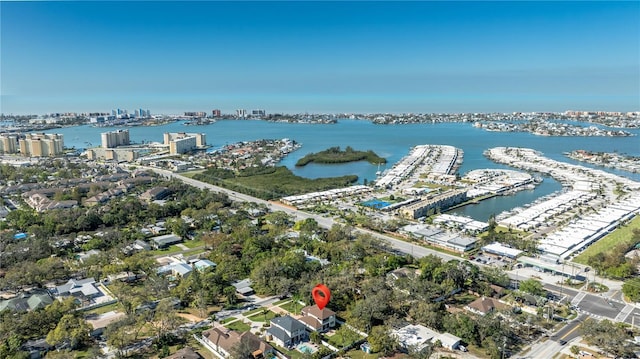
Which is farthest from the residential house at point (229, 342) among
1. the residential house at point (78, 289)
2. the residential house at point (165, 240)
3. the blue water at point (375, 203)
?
the blue water at point (375, 203)

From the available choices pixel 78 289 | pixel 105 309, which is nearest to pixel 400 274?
pixel 105 309

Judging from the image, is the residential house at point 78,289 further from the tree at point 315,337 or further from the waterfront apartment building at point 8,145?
the waterfront apartment building at point 8,145

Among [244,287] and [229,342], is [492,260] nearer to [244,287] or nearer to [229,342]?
[244,287]

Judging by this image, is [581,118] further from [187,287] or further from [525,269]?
[187,287]

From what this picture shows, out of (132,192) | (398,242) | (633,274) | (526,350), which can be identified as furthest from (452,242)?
(132,192)

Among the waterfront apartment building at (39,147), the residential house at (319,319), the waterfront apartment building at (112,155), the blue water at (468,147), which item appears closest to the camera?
the residential house at (319,319)

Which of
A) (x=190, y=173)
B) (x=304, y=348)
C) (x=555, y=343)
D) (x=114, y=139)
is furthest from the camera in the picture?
(x=114, y=139)

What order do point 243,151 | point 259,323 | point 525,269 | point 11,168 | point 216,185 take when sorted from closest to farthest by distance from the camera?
1. point 259,323
2. point 525,269
3. point 216,185
4. point 11,168
5. point 243,151
